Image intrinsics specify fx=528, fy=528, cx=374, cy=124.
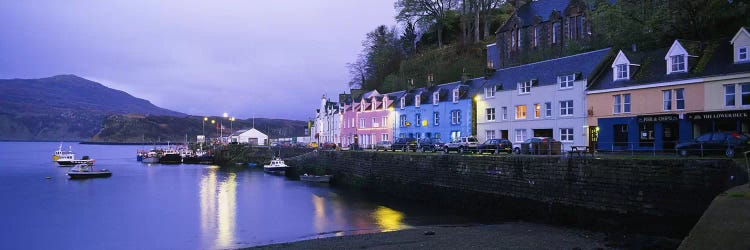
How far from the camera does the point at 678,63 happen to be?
3138 cm

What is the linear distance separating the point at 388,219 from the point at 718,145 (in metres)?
16.0

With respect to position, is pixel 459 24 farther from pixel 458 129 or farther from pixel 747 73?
pixel 747 73

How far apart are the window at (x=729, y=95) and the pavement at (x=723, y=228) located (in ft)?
59.3

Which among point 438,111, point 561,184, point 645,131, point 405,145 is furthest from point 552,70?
point 561,184

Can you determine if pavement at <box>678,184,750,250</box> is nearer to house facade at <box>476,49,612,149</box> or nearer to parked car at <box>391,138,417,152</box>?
house facade at <box>476,49,612,149</box>

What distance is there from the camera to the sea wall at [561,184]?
19.8 metres

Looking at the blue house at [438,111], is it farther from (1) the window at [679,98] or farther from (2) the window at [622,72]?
(1) the window at [679,98]

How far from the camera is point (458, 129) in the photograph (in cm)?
5106

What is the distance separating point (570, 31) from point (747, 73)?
97.5 ft

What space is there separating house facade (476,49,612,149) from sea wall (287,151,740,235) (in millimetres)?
10435

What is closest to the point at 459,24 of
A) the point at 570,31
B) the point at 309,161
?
the point at 570,31

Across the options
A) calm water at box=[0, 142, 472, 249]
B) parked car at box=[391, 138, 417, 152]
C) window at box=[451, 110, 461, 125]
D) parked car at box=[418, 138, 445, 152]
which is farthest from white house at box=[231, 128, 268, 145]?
parked car at box=[418, 138, 445, 152]

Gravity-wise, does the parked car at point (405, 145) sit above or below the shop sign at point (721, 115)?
below

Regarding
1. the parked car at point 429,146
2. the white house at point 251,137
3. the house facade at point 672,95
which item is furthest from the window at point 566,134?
the white house at point 251,137
